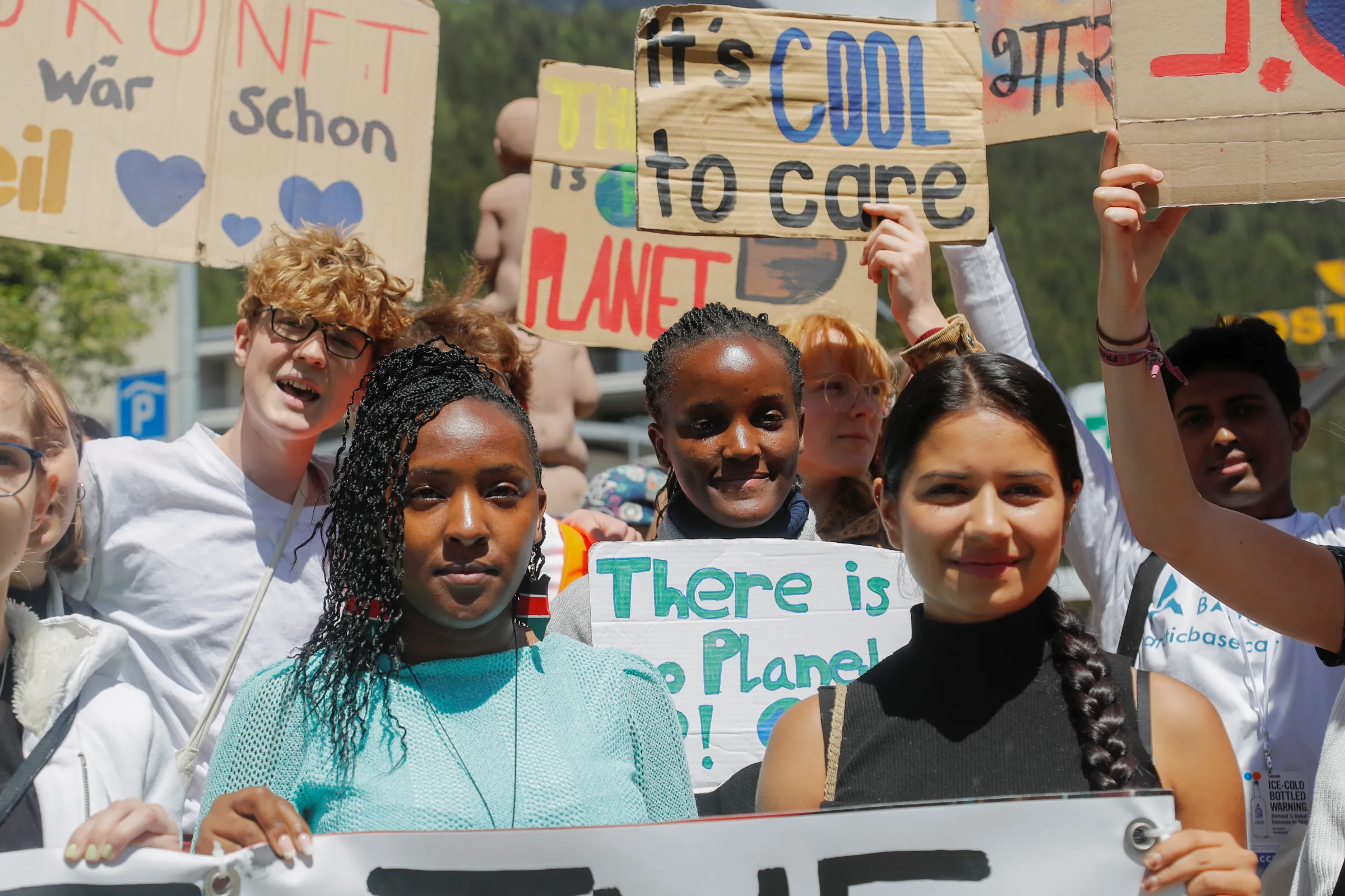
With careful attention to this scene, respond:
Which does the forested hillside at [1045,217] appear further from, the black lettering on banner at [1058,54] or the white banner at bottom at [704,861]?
the white banner at bottom at [704,861]

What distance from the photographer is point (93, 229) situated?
3.58m

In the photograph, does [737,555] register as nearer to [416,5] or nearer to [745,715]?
[745,715]

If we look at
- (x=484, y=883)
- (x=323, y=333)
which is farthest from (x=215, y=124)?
(x=484, y=883)

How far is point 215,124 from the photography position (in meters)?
Result: 3.78

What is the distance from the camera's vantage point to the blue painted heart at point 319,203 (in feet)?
12.6

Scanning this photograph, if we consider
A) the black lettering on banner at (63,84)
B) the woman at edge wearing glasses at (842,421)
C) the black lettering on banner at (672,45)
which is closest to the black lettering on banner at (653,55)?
the black lettering on banner at (672,45)

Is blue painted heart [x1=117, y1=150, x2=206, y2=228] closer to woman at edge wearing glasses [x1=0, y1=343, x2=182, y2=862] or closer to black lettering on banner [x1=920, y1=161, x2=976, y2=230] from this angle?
woman at edge wearing glasses [x1=0, y1=343, x2=182, y2=862]

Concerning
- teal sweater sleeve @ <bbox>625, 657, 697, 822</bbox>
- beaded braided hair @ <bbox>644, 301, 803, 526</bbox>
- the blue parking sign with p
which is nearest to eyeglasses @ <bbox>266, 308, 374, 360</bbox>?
beaded braided hair @ <bbox>644, 301, 803, 526</bbox>

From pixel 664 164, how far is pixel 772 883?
5.40 feet

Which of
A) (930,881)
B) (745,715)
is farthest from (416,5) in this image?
(930,881)

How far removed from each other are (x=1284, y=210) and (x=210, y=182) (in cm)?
2718

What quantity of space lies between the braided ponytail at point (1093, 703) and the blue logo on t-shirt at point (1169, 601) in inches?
37.4

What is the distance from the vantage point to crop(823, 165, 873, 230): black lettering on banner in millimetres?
3027

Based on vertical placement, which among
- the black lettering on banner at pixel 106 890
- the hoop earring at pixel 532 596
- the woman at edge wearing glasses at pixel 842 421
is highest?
the woman at edge wearing glasses at pixel 842 421
